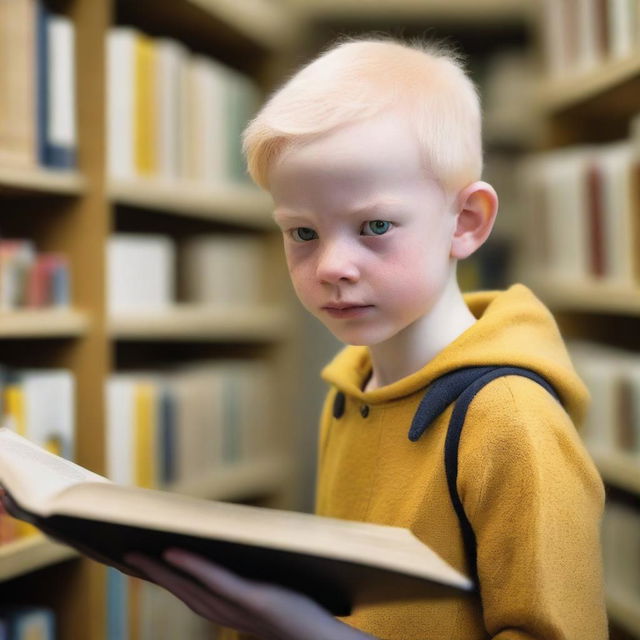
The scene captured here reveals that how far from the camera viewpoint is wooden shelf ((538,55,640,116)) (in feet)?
4.77

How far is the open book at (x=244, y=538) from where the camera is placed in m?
0.60

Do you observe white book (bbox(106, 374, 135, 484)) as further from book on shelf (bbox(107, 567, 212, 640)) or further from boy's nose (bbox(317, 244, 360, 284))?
boy's nose (bbox(317, 244, 360, 284))

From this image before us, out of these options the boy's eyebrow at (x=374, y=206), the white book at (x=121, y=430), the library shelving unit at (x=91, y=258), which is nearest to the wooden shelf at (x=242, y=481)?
the library shelving unit at (x=91, y=258)

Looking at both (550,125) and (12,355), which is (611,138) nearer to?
(550,125)

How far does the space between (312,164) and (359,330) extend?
16cm

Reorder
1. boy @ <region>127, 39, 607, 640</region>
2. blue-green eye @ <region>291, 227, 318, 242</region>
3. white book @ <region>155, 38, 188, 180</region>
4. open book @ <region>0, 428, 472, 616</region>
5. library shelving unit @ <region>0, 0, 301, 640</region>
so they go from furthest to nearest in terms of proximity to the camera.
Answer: white book @ <region>155, 38, 188, 180</region> < library shelving unit @ <region>0, 0, 301, 640</region> < blue-green eye @ <region>291, 227, 318, 242</region> < boy @ <region>127, 39, 607, 640</region> < open book @ <region>0, 428, 472, 616</region>

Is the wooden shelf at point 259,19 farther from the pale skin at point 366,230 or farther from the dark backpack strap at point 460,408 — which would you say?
the dark backpack strap at point 460,408

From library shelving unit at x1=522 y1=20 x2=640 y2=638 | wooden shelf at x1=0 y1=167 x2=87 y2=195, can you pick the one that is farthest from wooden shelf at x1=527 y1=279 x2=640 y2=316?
wooden shelf at x1=0 y1=167 x2=87 y2=195

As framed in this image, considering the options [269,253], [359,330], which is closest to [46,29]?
[359,330]

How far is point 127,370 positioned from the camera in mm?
2189

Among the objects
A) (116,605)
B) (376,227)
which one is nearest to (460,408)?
(376,227)

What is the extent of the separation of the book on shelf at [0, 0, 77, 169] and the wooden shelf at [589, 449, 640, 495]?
1170mm

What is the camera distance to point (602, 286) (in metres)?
1.68

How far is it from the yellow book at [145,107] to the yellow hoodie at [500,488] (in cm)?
106
